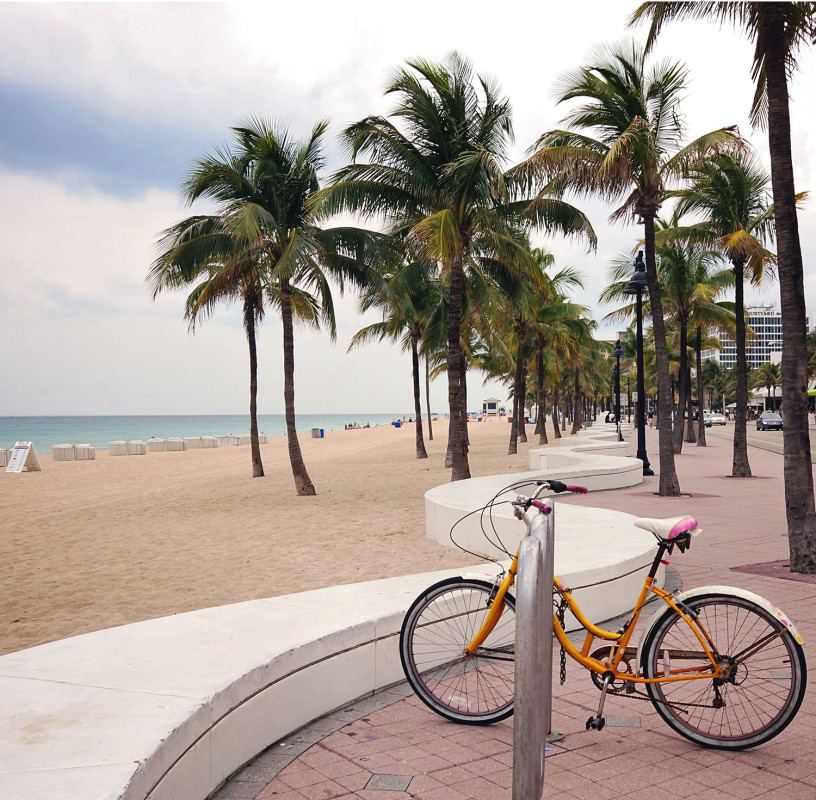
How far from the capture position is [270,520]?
1305 centimetres

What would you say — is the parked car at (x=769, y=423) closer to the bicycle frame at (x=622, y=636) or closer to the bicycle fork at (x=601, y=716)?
the bicycle frame at (x=622, y=636)

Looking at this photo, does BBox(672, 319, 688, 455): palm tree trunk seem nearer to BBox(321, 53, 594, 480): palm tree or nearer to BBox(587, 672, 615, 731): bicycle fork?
BBox(321, 53, 594, 480): palm tree

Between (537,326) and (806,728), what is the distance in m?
31.3

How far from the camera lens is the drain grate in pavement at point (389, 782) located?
315cm

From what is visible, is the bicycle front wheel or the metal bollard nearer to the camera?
the metal bollard

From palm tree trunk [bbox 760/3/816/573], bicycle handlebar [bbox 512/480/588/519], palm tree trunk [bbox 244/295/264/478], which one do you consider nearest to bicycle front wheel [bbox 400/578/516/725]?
bicycle handlebar [bbox 512/480/588/519]

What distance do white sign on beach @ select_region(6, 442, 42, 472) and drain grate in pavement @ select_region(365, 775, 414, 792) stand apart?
2924 cm

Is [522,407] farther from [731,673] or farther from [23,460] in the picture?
[731,673]

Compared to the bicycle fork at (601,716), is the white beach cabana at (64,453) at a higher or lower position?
higher

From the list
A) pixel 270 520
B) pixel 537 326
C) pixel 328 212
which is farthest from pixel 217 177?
pixel 537 326

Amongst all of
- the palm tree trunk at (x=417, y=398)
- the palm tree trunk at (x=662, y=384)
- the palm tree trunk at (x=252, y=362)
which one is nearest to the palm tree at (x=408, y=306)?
the palm tree trunk at (x=417, y=398)

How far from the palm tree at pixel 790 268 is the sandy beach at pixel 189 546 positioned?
336 centimetres

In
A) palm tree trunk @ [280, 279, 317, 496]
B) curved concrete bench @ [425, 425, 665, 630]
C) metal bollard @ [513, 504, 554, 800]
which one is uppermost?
palm tree trunk @ [280, 279, 317, 496]

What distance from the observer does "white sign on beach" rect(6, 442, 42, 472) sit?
94.5 feet
